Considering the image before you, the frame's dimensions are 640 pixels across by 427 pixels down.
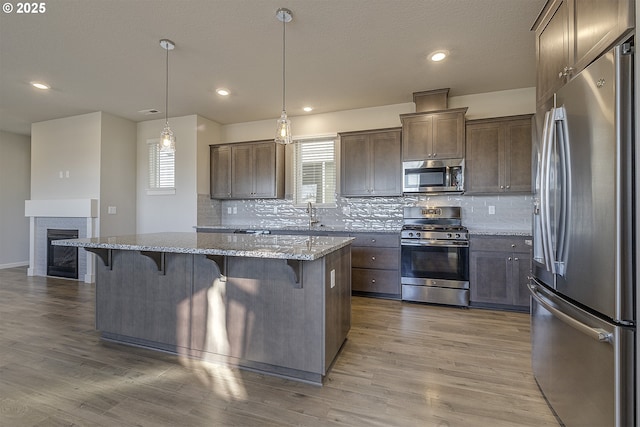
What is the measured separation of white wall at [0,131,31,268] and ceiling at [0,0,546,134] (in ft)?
7.81

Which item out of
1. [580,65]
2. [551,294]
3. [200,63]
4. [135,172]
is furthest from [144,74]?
[551,294]

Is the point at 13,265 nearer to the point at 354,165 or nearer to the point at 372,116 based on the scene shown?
the point at 354,165

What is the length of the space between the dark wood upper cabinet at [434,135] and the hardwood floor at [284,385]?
7.09ft

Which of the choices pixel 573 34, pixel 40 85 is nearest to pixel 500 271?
pixel 573 34

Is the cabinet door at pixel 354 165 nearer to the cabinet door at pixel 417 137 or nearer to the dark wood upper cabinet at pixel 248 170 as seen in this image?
the cabinet door at pixel 417 137

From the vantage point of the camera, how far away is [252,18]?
8.29ft

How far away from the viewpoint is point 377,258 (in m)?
4.02

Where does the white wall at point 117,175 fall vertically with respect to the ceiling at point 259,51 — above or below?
below

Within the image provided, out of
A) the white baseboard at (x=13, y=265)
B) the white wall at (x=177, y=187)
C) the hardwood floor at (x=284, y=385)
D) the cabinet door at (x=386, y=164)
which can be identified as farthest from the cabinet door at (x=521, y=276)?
the white baseboard at (x=13, y=265)

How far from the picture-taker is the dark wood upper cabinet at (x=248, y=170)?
493 centimetres

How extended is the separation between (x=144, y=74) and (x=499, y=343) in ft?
15.6

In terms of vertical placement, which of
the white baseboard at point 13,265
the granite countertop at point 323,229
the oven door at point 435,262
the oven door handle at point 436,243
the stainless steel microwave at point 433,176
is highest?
the stainless steel microwave at point 433,176

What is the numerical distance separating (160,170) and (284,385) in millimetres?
4730

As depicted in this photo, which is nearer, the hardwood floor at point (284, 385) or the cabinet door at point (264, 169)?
the hardwood floor at point (284, 385)
